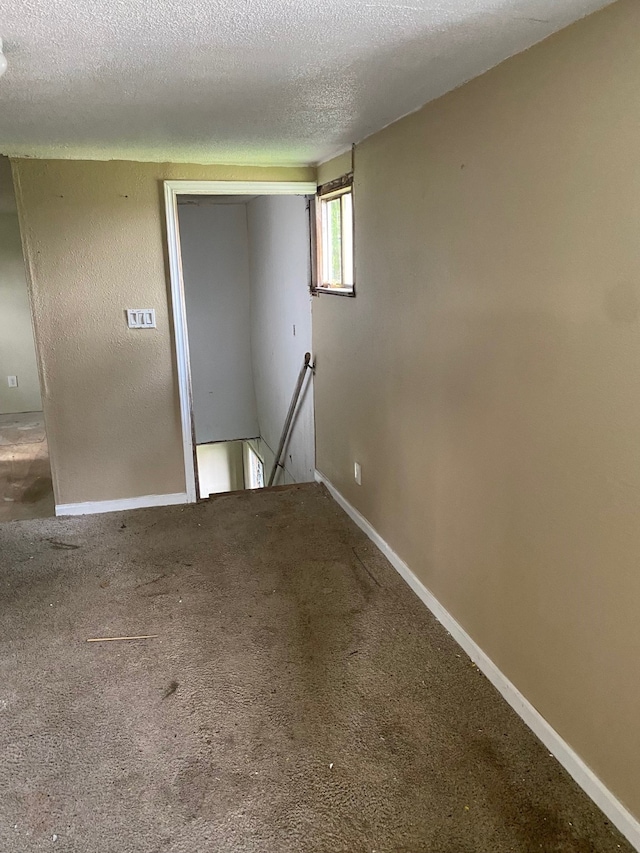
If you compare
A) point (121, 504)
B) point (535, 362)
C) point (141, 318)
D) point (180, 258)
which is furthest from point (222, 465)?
point (535, 362)

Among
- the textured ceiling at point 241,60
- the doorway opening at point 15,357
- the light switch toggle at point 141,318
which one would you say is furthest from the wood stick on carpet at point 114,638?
the doorway opening at point 15,357

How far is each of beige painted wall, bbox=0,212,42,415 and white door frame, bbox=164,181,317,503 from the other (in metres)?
3.62

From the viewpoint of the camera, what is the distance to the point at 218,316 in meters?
6.06

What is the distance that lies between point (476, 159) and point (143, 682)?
216 centimetres

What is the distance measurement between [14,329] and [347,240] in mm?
4720

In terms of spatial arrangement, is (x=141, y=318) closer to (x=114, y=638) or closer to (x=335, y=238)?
(x=335, y=238)

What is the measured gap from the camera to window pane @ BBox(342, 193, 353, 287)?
3338 millimetres

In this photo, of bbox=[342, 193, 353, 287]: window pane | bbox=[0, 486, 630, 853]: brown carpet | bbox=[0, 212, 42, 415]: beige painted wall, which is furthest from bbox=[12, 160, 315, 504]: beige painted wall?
bbox=[0, 212, 42, 415]: beige painted wall

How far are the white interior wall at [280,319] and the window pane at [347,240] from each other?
1.70 feet

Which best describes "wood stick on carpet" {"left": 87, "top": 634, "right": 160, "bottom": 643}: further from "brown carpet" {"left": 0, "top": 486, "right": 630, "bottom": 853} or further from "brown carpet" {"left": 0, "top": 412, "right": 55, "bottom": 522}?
"brown carpet" {"left": 0, "top": 412, "right": 55, "bottom": 522}

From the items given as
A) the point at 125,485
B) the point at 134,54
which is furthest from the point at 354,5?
the point at 125,485

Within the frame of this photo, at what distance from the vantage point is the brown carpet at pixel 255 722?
63.1 inches

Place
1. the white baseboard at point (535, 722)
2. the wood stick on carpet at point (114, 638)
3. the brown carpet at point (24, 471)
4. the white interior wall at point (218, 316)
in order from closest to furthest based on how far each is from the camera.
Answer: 1. the white baseboard at point (535, 722)
2. the wood stick on carpet at point (114, 638)
3. the brown carpet at point (24, 471)
4. the white interior wall at point (218, 316)

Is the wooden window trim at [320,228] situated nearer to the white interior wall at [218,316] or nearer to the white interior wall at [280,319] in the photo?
the white interior wall at [280,319]
